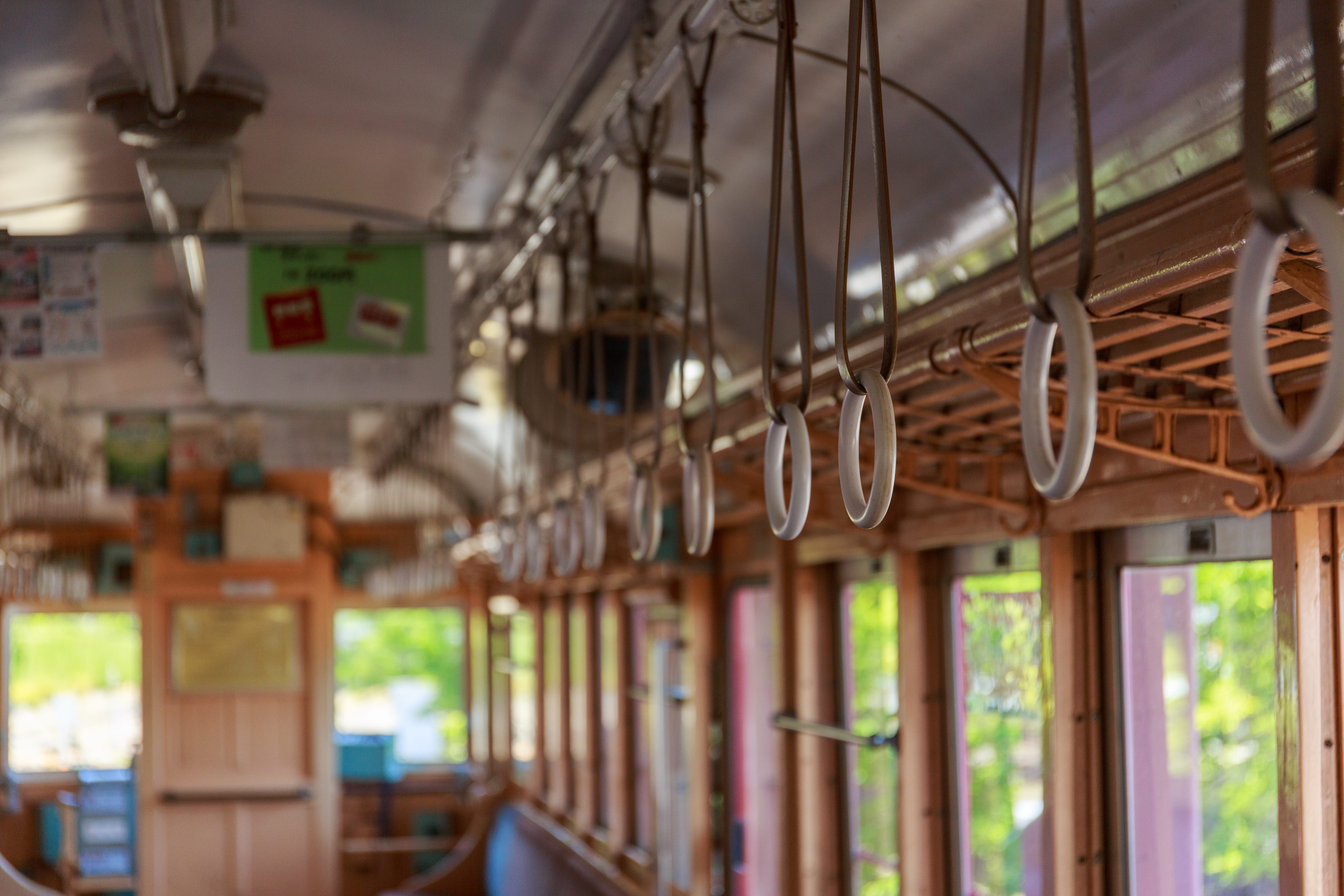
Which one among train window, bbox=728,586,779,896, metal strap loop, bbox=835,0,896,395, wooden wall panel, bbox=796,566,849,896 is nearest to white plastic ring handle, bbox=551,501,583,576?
metal strap loop, bbox=835,0,896,395

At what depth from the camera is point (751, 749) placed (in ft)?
24.2

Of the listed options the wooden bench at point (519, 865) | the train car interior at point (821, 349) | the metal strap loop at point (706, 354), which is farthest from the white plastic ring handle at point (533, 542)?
the wooden bench at point (519, 865)

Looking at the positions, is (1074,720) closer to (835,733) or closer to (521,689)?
(835,733)

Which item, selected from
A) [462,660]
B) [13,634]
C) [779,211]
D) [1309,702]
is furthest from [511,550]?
[13,634]

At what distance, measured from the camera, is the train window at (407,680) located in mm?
15469

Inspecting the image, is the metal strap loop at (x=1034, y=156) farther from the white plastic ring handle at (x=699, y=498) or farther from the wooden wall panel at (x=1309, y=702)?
the wooden wall panel at (x=1309, y=702)

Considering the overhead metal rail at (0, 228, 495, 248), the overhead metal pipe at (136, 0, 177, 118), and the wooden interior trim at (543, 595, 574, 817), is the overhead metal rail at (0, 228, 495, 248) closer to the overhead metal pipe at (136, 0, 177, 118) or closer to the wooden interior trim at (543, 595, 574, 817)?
the overhead metal pipe at (136, 0, 177, 118)

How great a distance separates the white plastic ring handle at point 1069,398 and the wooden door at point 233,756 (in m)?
13.2

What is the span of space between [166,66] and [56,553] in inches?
451

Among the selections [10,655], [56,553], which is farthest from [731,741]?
[10,655]

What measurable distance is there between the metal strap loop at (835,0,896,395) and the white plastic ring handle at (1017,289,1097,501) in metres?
0.34

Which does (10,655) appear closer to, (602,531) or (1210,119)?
(602,531)

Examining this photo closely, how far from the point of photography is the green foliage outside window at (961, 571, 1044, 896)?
455 cm

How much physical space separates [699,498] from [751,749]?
4.92m
